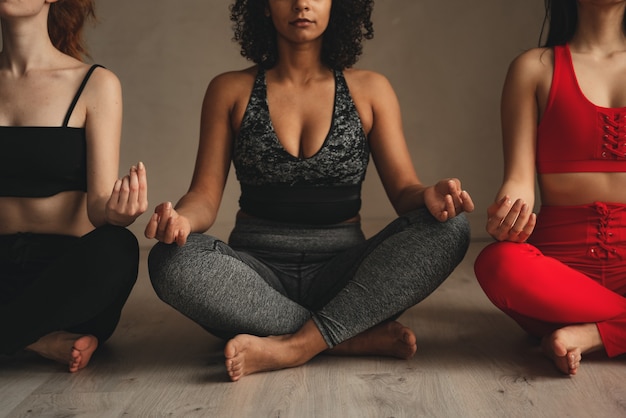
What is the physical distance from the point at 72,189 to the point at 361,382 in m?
0.80

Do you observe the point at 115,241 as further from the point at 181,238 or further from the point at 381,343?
the point at 381,343

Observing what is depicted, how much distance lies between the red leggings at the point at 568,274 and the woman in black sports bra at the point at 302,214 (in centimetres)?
12

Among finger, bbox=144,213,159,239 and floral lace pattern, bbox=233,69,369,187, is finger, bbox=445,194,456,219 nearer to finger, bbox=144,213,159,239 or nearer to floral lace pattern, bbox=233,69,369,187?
floral lace pattern, bbox=233,69,369,187

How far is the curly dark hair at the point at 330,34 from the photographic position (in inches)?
87.8

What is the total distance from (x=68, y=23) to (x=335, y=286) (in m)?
0.92

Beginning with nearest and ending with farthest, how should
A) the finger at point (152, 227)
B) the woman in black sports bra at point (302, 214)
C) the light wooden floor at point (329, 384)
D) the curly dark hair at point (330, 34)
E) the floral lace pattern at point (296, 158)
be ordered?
the light wooden floor at point (329, 384) → the finger at point (152, 227) → the woman in black sports bra at point (302, 214) → the floral lace pattern at point (296, 158) → the curly dark hair at point (330, 34)

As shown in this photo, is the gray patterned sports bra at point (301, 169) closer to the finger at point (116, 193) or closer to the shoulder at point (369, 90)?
the shoulder at point (369, 90)

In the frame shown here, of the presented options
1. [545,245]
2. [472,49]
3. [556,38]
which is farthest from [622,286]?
[472,49]

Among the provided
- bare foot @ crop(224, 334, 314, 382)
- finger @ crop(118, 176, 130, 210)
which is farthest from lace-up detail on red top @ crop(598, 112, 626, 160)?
finger @ crop(118, 176, 130, 210)

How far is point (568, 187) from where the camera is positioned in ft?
6.77

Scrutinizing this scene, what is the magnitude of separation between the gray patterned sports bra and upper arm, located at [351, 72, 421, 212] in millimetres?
38

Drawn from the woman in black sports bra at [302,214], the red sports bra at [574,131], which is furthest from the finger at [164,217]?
the red sports bra at [574,131]

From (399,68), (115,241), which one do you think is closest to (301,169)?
(115,241)

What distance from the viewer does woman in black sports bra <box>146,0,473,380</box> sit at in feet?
6.27
